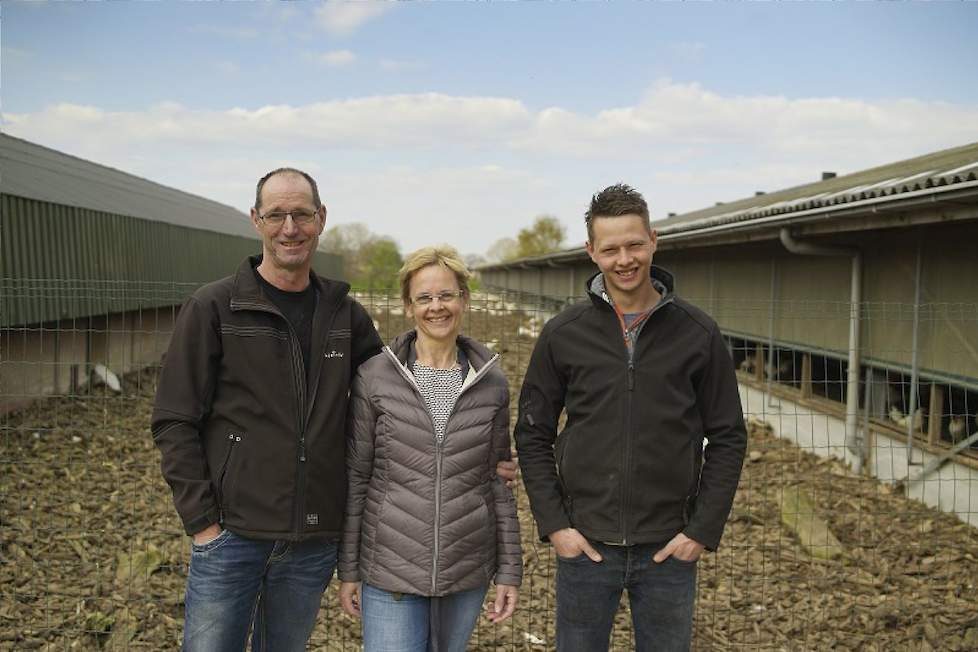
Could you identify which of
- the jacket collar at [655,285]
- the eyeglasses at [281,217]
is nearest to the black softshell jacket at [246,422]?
the eyeglasses at [281,217]

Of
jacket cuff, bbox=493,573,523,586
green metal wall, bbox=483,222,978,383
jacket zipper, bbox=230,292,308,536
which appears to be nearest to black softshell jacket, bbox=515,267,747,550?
jacket cuff, bbox=493,573,523,586

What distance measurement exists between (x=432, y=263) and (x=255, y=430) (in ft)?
2.83

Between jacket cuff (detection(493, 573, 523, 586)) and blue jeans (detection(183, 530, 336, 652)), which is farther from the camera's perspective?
jacket cuff (detection(493, 573, 523, 586))

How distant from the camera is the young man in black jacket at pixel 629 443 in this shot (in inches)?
110

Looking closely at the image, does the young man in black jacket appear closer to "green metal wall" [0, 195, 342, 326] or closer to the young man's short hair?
the young man's short hair

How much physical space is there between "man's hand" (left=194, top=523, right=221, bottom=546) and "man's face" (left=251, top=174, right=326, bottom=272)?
95 centimetres

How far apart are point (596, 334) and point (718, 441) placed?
0.58 metres

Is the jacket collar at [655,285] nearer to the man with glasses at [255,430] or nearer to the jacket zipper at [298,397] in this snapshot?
the man with glasses at [255,430]

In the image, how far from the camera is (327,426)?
286 cm

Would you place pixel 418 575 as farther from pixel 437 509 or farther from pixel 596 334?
pixel 596 334

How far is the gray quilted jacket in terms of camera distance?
9.05ft

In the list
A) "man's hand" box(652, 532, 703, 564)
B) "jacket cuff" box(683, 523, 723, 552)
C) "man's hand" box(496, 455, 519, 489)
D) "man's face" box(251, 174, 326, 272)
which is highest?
"man's face" box(251, 174, 326, 272)

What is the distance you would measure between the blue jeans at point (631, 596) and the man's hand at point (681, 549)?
5 cm

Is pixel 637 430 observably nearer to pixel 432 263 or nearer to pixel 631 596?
pixel 631 596
